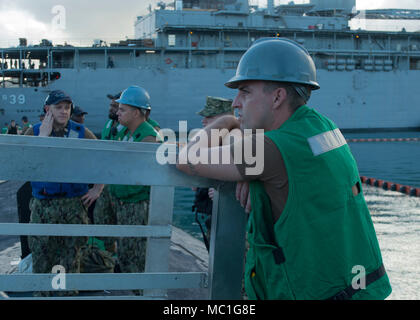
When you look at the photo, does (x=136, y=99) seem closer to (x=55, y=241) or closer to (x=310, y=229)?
(x=55, y=241)

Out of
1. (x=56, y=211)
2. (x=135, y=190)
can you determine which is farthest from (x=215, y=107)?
(x=56, y=211)

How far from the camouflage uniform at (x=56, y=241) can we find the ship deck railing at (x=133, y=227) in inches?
68.0

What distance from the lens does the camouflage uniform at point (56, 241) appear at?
11.5 ft

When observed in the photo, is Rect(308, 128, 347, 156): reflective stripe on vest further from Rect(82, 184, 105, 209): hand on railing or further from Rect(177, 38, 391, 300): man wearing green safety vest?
Rect(82, 184, 105, 209): hand on railing

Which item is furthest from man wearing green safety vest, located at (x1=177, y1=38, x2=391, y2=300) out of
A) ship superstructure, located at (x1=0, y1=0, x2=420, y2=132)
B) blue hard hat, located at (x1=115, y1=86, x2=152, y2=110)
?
ship superstructure, located at (x1=0, y1=0, x2=420, y2=132)

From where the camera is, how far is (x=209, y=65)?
33.4 m

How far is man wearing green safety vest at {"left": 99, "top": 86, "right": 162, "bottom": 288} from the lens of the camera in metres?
3.93

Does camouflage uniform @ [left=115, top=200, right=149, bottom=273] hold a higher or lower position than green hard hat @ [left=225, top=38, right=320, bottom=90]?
lower

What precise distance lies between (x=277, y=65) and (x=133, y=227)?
2.95 ft

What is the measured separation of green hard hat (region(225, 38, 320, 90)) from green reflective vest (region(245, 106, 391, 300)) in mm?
189
